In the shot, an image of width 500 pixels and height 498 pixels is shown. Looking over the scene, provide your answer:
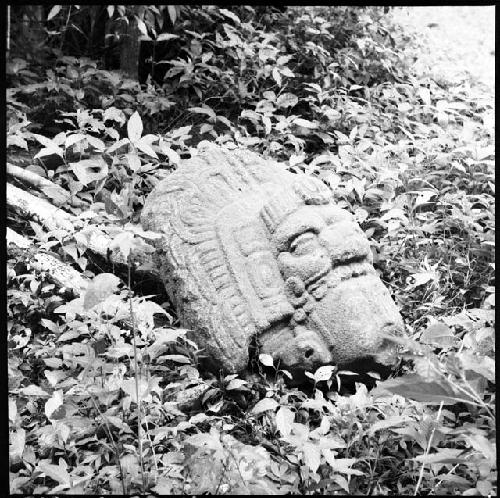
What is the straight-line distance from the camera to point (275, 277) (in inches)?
123

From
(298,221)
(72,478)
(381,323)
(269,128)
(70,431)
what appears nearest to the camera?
(72,478)

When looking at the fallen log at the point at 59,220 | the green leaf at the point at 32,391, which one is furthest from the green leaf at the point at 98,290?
the fallen log at the point at 59,220

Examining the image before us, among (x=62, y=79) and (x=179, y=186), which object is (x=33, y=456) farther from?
(x=62, y=79)

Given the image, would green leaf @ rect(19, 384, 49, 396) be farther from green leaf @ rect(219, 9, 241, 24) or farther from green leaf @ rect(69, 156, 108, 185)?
green leaf @ rect(219, 9, 241, 24)

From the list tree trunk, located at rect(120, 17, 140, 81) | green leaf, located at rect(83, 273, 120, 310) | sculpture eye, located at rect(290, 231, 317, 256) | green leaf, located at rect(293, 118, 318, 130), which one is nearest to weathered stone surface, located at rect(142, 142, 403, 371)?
sculpture eye, located at rect(290, 231, 317, 256)

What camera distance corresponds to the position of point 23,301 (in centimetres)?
321

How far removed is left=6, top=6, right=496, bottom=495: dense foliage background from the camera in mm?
2367

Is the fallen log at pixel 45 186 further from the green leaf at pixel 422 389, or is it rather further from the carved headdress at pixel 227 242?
the green leaf at pixel 422 389

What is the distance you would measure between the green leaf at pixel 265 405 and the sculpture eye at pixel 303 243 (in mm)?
824

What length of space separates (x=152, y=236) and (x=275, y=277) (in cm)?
87

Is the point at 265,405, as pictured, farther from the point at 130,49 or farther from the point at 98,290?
the point at 130,49

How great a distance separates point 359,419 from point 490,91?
452cm

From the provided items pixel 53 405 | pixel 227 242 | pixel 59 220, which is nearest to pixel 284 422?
pixel 53 405

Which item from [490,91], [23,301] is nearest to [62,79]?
[23,301]
